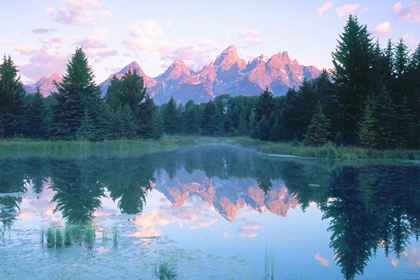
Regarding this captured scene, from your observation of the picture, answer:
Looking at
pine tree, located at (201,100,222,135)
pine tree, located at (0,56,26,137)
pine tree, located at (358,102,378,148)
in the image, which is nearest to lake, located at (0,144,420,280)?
pine tree, located at (358,102,378,148)

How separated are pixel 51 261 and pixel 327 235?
6.00 m

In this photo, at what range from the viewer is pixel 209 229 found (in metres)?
9.05

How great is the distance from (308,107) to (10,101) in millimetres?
39090

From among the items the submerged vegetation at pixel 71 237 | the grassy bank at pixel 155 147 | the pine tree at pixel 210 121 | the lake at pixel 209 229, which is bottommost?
the lake at pixel 209 229

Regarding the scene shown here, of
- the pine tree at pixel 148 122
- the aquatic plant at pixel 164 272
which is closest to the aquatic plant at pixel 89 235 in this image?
the aquatic plant at pixel 164 272

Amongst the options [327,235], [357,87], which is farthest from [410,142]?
[327,235]

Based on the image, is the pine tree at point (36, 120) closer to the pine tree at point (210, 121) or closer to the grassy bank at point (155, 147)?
the grassy bank at point (155, 147)

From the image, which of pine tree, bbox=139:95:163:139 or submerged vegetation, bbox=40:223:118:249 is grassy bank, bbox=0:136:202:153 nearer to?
pine tree, bbox=139:95:163:139

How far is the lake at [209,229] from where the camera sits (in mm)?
6191

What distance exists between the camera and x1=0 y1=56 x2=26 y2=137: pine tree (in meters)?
46.7

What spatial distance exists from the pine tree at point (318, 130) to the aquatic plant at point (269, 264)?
28929mm

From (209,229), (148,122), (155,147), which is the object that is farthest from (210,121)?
(209,229)

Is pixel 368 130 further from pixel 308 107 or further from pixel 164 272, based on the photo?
pixel 164 272

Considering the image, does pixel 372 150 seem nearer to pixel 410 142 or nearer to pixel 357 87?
pixel 410 142
